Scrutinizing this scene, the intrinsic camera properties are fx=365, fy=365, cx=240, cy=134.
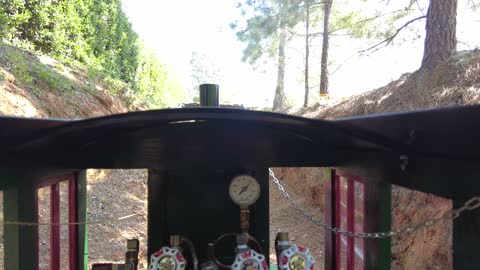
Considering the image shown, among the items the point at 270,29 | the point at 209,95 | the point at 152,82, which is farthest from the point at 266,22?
the point at 209,95

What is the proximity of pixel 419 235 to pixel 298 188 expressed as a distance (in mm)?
4524

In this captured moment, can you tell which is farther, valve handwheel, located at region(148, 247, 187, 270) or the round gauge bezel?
the round gauge bezel

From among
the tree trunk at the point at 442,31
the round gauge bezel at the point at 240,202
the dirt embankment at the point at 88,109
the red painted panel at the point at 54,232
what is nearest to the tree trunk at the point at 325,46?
the tree trunk at the point at 442,31

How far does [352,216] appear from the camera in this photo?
2568 mm

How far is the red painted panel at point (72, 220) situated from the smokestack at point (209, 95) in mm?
1214

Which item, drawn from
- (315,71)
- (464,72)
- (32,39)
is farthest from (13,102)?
(315,71)

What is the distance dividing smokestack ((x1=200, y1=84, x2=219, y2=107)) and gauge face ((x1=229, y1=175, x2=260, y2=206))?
583 millimetres

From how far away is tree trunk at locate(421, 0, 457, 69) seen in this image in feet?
19.9

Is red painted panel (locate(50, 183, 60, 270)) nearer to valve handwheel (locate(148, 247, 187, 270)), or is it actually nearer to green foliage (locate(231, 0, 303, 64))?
valve handwheel (locate(148, 247, 187, 270))

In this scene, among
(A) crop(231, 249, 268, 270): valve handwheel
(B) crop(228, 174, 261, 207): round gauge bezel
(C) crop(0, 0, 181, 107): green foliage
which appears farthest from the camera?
(C) crop(0, 0, 181, 107): green foliage

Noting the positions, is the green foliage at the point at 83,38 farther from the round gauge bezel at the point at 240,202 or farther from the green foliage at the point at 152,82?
the round gauge bezel at the point at 240,202

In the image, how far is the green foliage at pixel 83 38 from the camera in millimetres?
7367

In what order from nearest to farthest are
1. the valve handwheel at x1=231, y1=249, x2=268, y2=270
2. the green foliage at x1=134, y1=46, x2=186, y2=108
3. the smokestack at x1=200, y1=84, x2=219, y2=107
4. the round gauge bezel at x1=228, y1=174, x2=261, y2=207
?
the valve handwheel at x1=231, y1=249, x2=268, y2=270 < the round gauge bezel at x1=228, y1=174, x2=261, y2=207 < the smokestack at x1=200, y1=84, x2=219, y2=107 < the green foliage at x1=134, y1=46, x2=186, y2=108

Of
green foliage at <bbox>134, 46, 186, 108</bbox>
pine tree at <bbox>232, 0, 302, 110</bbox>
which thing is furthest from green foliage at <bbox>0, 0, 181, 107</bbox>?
pine tree at <bbox>232, 0, 302, 110</bbox>
